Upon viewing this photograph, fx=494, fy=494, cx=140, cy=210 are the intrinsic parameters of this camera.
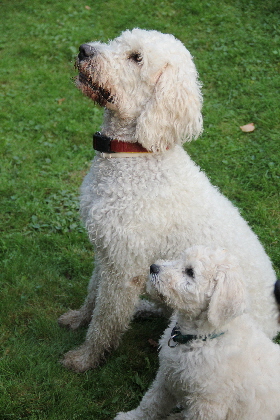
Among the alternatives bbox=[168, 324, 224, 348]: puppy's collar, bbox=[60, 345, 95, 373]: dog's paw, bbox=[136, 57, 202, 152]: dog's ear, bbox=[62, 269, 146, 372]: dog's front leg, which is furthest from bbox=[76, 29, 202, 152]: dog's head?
bbox=[60, 345, 95, 373]: dog's paw

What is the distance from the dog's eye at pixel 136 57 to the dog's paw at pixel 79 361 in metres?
2.13

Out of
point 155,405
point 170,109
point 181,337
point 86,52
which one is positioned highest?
point 86,52

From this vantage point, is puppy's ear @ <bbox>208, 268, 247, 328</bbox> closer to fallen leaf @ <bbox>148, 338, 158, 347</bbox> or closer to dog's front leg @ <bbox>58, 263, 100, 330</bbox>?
fallen leaf @ <bbox>148, 338, 158, 347</bbox>

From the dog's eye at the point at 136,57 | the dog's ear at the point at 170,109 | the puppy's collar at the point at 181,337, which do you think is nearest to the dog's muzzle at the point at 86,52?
A: the dog's eye at the point at 136,57

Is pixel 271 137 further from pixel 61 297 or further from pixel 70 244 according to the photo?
pixel 61 297

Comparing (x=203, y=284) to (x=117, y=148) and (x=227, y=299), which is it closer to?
Result: (x=227, y=299)

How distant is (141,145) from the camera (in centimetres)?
333

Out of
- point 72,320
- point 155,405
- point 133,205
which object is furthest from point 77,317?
point 133,205

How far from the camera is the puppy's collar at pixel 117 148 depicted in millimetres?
3342

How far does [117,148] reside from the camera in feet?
11.0

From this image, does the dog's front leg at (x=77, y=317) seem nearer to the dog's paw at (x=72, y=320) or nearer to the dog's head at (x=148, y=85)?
the dog's paw at (x=72, y=320)

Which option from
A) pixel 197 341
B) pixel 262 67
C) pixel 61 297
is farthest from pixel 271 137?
pixel 197 341

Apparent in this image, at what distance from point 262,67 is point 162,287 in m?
5.60

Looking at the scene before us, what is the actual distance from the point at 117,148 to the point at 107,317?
124cm
